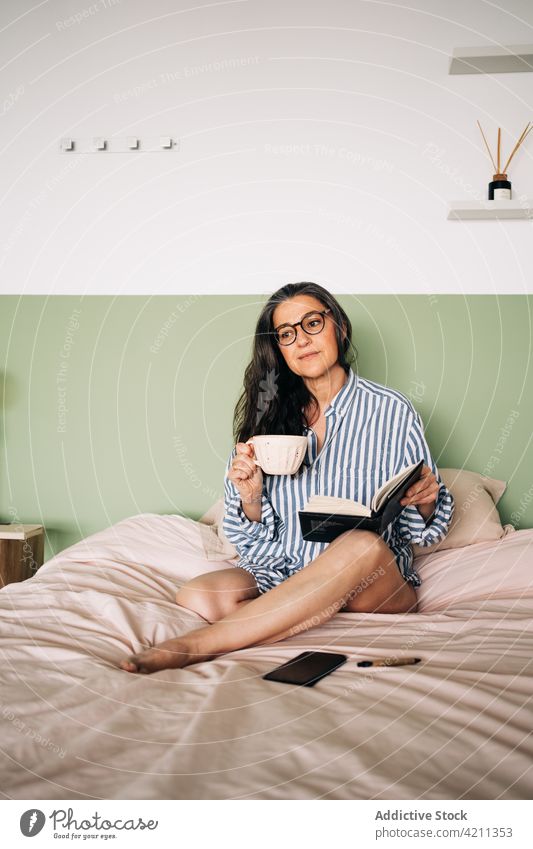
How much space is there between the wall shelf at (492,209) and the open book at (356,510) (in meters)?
1.19

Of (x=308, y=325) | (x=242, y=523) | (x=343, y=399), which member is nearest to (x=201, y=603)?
(x=242, y=523)

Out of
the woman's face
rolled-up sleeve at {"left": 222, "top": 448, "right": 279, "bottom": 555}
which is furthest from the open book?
the woman's face

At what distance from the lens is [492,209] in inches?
77.7

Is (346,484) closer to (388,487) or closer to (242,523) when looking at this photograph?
(242,523)

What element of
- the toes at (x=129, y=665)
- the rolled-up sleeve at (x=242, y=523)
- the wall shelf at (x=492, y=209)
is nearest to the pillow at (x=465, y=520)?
the rolled-up sleeve at (x=242, y=523)

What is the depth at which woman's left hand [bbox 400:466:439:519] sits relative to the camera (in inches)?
50.4

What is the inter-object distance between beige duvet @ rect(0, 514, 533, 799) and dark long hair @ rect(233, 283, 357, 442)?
0.54 meters

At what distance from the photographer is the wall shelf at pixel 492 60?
1.85 meters

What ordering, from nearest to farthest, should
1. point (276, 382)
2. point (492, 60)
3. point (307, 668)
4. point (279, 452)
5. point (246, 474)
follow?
point (307, 668) → point (279, 452) → point (246, 474) → point (276, 382) → point (492, 60)

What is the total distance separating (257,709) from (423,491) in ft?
2.17

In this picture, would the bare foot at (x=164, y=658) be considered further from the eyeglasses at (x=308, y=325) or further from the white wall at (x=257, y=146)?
the white wall at (x=257, y=146)

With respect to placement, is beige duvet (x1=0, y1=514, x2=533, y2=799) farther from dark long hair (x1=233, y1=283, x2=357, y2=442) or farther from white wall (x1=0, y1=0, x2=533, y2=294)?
white wall (x1=0, y1=0, x2=533, y2=294)
